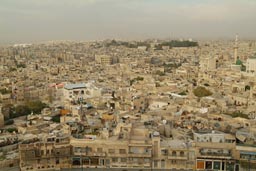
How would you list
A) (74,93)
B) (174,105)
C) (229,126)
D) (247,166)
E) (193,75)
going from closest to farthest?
1. (247,166)
2. (229,126)
3. (174,105)
4. (74,93)
5. (193,75)

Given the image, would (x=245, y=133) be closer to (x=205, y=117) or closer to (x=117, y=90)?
(x=205, y=117)

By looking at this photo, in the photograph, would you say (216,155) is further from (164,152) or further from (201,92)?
(201,92)

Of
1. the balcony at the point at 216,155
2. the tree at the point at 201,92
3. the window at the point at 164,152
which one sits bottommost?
the balcony at the point at 216,155

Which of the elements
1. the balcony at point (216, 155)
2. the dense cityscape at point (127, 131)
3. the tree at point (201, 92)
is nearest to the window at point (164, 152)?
the dense cityscape at point (127, 131)

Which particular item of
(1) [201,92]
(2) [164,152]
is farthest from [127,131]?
(1) [201,92]

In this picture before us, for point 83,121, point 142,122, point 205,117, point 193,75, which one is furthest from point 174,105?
point 193,75

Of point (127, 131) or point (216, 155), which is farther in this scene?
point (127, 131)

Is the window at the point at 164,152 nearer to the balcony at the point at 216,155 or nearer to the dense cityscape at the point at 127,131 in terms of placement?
the dense cityscape at the point at 127,131

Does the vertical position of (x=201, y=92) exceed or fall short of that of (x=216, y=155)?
it exceeds it

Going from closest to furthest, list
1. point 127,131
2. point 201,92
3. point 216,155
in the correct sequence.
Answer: point 216,155, point 127,131, point 201,92

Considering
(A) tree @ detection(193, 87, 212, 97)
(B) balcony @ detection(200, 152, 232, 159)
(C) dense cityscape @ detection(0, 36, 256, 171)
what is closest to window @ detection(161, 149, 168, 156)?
(C) dense cityscape @ detection(0, 36, 256, 171)

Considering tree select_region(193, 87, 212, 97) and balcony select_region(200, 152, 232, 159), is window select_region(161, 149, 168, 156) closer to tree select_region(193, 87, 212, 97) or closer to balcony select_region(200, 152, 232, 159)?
balcony select_region(200, 152, 232, 159)
